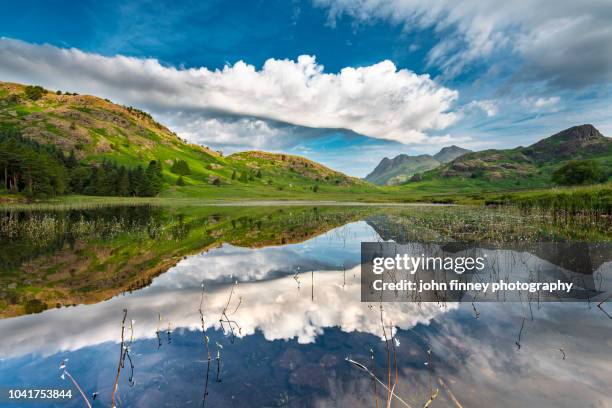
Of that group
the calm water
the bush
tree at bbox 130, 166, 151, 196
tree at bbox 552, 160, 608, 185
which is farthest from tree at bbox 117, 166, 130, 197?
tree at bbox 552, 160, 608, 185

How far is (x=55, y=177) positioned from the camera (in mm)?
103938

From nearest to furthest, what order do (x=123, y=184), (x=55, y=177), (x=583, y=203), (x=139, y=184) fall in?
(x=583, y=203) < (x=55, y=177) < (x=123, y=184) < (x=139, y=184)

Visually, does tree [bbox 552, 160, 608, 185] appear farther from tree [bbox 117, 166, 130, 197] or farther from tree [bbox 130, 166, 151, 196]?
tree [bbox 117, 166, 130, 197]

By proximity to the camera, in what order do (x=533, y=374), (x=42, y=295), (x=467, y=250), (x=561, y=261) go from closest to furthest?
(x=533, y=374), (x=42, y=295), (x=561, y=261), (x=467, y=250)

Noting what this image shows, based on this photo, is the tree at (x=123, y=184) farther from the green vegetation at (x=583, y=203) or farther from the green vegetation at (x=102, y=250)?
the green vegetation at (x=583, y=203)

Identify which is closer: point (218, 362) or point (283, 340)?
point (218, 362)

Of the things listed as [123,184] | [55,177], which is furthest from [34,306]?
[123,184]

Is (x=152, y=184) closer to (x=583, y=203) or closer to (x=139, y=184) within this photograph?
(x=139, y=184)

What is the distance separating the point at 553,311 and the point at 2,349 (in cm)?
1839

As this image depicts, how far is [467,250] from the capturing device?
22.9 meters

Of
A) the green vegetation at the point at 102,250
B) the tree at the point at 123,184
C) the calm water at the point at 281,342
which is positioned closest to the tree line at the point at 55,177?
the tree at the point at 123,184

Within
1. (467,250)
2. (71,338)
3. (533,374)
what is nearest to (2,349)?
(71,338)

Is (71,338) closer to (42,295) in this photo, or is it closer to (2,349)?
(2,349)

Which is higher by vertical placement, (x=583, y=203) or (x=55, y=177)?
(x=55, y=177)
